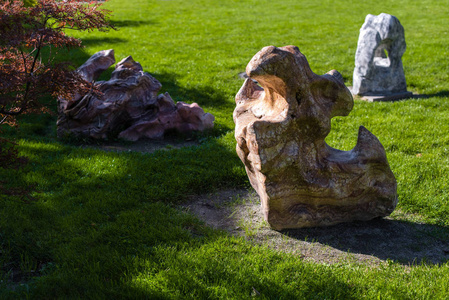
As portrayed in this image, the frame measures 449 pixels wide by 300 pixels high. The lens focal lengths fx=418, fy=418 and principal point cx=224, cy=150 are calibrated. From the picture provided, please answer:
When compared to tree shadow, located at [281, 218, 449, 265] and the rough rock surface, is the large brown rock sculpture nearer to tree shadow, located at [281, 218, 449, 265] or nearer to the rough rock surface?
tree shadow, located at [281, 218, 449, 265]

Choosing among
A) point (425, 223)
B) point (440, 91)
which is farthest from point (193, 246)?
point (440, 91)

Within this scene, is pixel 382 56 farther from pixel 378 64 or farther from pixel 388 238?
pixel 388 238

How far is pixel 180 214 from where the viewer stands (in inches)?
181

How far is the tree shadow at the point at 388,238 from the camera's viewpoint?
401cm

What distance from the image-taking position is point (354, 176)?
13.9ft

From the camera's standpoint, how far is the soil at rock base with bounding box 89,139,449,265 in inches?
157

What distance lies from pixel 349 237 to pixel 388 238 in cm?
39

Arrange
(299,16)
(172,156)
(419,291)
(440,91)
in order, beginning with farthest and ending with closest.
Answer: (299,16) < (440,91) < (172,156) < (419,291)

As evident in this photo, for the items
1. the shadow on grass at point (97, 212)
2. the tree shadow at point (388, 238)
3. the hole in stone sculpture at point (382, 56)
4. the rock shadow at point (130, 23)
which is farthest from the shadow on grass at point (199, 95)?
the rock shadow at point (130, 23)

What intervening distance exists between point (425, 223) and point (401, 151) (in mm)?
1864

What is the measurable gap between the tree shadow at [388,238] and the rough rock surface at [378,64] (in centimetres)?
480

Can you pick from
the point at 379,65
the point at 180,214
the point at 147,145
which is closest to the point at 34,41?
the point at 180,214

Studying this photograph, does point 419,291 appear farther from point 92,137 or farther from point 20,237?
point 92,137

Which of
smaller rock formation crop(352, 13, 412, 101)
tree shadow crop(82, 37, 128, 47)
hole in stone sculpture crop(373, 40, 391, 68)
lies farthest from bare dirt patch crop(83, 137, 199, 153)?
tree shadow crop(82, 37, 128, 47)
